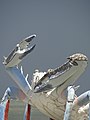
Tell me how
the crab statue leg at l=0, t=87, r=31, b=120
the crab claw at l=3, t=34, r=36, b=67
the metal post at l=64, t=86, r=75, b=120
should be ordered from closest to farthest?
the metal post at l=64, t=86, r=75, b=120 → the crab claw at l=3, t=34, r=36, b=67 → the crab statue leg at l=0, t=87, r=31, b=120

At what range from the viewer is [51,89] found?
75.8 inches

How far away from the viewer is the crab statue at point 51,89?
5.73ft

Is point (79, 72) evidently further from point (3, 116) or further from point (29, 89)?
point (3, 116)

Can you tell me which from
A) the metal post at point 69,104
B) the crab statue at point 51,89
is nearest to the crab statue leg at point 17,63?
the crab statue at point 51,89

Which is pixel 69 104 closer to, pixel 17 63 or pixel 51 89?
pixel 51 89

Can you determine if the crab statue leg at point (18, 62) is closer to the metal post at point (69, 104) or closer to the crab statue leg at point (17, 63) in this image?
the crab statue leg at point (17, 63)

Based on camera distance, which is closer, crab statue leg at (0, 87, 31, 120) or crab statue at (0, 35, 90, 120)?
crab statue at (0, 35, 90, 120)

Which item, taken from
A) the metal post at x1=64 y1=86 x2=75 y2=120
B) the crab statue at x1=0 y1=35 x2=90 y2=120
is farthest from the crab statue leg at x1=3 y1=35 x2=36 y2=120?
the metal post at x1=64 y1=86 x2=75 y2=120

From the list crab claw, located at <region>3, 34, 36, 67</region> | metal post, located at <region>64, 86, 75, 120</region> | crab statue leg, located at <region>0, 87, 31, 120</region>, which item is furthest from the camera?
crab statue leg, located at <region>0, 87, 31, 120</region>

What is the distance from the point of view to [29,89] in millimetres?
2025

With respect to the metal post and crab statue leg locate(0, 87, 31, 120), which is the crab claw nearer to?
crab statue leg locate(0, 87, 31, 120)

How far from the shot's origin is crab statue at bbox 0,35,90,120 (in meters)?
1.75

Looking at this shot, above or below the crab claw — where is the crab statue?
below

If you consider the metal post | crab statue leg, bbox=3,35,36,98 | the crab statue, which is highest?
crab statue leg, bbox=3,35,36,98
